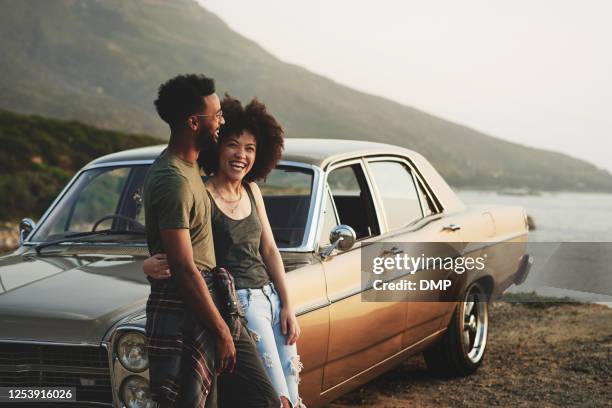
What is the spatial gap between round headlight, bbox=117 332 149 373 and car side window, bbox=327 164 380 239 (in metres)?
1.98

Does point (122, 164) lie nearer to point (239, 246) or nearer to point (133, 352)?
point (133, 352)

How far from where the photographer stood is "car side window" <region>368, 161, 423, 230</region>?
17.5 ft

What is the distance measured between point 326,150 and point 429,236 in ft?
3.36

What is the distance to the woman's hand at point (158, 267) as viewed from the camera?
2715mm

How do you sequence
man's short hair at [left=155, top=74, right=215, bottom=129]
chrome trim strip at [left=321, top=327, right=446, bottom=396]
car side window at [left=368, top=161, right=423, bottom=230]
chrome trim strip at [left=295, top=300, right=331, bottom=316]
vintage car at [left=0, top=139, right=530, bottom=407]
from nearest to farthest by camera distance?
man's short hair at [left=155, top=74, right=215, bottom=129] → vintage car at [left=0, top=139, right=530, bottom=407] → chrome trim strip at [left=295, top=300, right=331, bottom=316] → chrome trim strip at [left=321, top=327, right=446, bottom=396] → car side window at [left=368, top=161, right=423, bottom=230]

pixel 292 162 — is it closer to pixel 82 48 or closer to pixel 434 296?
pixel 434 296

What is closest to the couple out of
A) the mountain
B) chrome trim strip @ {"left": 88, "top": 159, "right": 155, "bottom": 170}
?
chrome trim strip @ {"left": 88, "top": 159, "right": 155, "bottom": 170}

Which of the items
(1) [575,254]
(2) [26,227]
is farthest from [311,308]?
(1) [575,254]

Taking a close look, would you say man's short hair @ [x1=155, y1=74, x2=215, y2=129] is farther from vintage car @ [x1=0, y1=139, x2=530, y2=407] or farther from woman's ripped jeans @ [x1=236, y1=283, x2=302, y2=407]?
vintage car @ [x1=0, y1=139, x2=530, y2=407]

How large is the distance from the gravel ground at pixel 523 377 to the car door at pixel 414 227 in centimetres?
52

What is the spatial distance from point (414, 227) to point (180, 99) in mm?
3030

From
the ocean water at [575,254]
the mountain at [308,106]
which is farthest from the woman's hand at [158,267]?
the mountain at [308,106]

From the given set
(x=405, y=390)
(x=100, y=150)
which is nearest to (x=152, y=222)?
(x=405, y=390)

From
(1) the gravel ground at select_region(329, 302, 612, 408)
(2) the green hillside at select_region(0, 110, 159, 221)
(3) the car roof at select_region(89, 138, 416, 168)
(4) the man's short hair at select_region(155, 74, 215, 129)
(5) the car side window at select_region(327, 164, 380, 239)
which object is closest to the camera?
(4) the man's short hair at select_region(155, 74, 215, 129)
